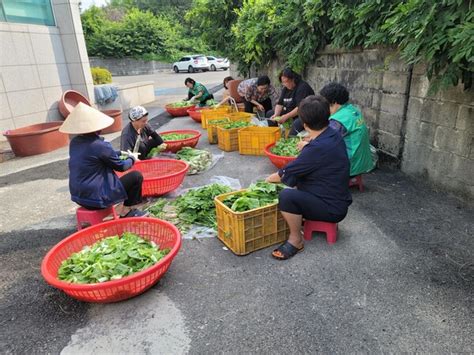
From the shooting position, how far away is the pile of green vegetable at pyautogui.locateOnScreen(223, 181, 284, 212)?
3.22 meters

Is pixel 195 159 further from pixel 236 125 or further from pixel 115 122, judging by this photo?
pixel 115 122

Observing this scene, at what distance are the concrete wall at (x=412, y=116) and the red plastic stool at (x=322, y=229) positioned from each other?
5.89ft

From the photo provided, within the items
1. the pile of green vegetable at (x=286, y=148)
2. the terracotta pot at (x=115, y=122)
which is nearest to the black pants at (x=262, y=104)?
the pile of green vegetable at (x=286, y=148)

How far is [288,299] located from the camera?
2.62 m

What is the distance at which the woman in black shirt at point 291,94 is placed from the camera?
234 inches

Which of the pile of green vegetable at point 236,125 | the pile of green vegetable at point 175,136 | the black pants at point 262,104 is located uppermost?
the black pants at point 262,104

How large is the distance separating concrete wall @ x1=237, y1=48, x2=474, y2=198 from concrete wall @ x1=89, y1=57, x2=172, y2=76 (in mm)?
33039

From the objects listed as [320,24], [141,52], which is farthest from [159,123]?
[141,52]

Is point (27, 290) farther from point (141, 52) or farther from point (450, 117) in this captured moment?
point (141, 52)

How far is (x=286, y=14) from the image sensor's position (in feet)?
22.4

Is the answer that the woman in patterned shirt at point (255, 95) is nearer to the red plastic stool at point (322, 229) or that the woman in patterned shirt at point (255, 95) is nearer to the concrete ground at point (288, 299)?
the concrete ground at point (288, 299)

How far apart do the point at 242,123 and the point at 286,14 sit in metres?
2.41

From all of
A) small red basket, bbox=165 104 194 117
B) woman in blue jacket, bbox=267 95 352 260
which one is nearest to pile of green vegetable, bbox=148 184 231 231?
woman in blue jacket, bbox=267 95 352 260

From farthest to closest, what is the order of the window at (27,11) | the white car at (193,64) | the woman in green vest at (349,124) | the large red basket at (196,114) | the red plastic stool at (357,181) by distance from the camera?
1. the white car at (193,64)
2. the large red basket at (196,114)
3. the window at (27,11)
4. the red plastic stool at (357,181)
5. the woman in green vest at (349,124)
